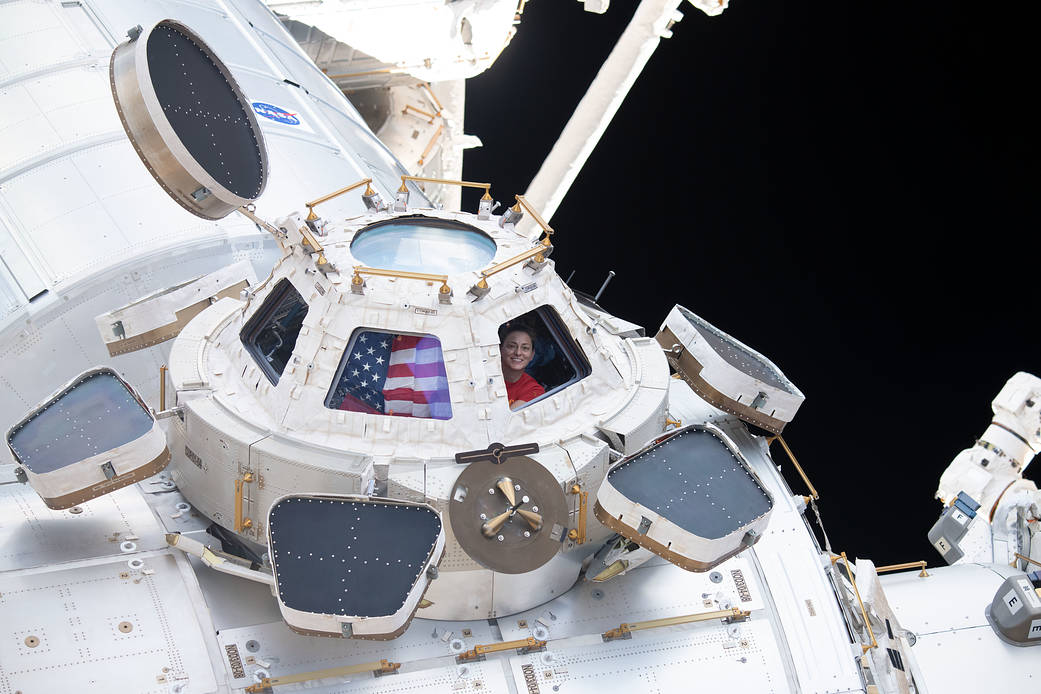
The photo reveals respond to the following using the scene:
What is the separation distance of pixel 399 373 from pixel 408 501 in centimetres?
103

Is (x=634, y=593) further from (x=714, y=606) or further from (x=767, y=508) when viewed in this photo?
(x=767, y=508)

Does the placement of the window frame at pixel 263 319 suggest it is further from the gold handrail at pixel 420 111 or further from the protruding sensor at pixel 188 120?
the gold handrail at pixel 420 111

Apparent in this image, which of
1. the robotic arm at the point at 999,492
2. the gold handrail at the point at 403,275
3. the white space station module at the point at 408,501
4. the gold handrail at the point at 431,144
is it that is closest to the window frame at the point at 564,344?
the white space station module at the point at 408,501

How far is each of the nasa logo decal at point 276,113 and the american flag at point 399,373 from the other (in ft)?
20.4

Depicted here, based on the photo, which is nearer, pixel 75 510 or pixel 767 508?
pixel 767 508

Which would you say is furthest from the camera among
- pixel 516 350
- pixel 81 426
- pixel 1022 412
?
pixel 1022 412

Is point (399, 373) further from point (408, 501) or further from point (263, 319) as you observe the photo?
point (263, 319)

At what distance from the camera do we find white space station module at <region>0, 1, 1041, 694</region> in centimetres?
788

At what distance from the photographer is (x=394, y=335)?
8.42m

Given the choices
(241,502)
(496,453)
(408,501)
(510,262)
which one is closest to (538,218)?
(510,262)

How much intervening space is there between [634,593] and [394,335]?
265cm

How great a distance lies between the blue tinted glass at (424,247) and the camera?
888 cm

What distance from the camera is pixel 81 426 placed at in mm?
8500

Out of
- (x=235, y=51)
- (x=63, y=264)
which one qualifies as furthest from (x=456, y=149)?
(x=63, y=264)
